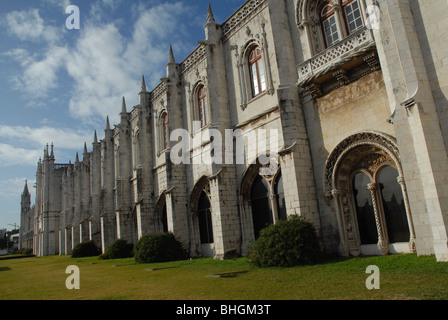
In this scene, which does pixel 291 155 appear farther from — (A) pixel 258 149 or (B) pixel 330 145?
(A) pixel 258 149

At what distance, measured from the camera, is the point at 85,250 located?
101ft

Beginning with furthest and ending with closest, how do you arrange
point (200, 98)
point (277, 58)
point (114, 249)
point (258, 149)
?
1. point (114, 249)
2. point (200, 98)
3. point (258, 149)
4. point (277, 58)

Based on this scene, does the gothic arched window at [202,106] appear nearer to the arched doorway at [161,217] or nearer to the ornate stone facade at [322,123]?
the ornate stone facade at [322,123]

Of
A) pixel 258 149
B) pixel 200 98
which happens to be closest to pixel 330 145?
pixel 258 149

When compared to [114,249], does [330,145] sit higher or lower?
higher

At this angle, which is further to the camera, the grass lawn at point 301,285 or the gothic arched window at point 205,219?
the gothic arched window at point 205,219

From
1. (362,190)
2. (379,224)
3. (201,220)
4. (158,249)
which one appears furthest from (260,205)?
(158,249)

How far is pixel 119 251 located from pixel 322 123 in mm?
17713

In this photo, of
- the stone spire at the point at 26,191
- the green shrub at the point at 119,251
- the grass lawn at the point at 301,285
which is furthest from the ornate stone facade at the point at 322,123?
the stone spire at the point at 26,191

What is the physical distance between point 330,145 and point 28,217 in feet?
307

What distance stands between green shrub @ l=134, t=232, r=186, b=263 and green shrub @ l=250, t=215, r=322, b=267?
25.4 ft

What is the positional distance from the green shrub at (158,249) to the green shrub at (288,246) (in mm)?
7747

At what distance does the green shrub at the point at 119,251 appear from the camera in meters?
23.7
